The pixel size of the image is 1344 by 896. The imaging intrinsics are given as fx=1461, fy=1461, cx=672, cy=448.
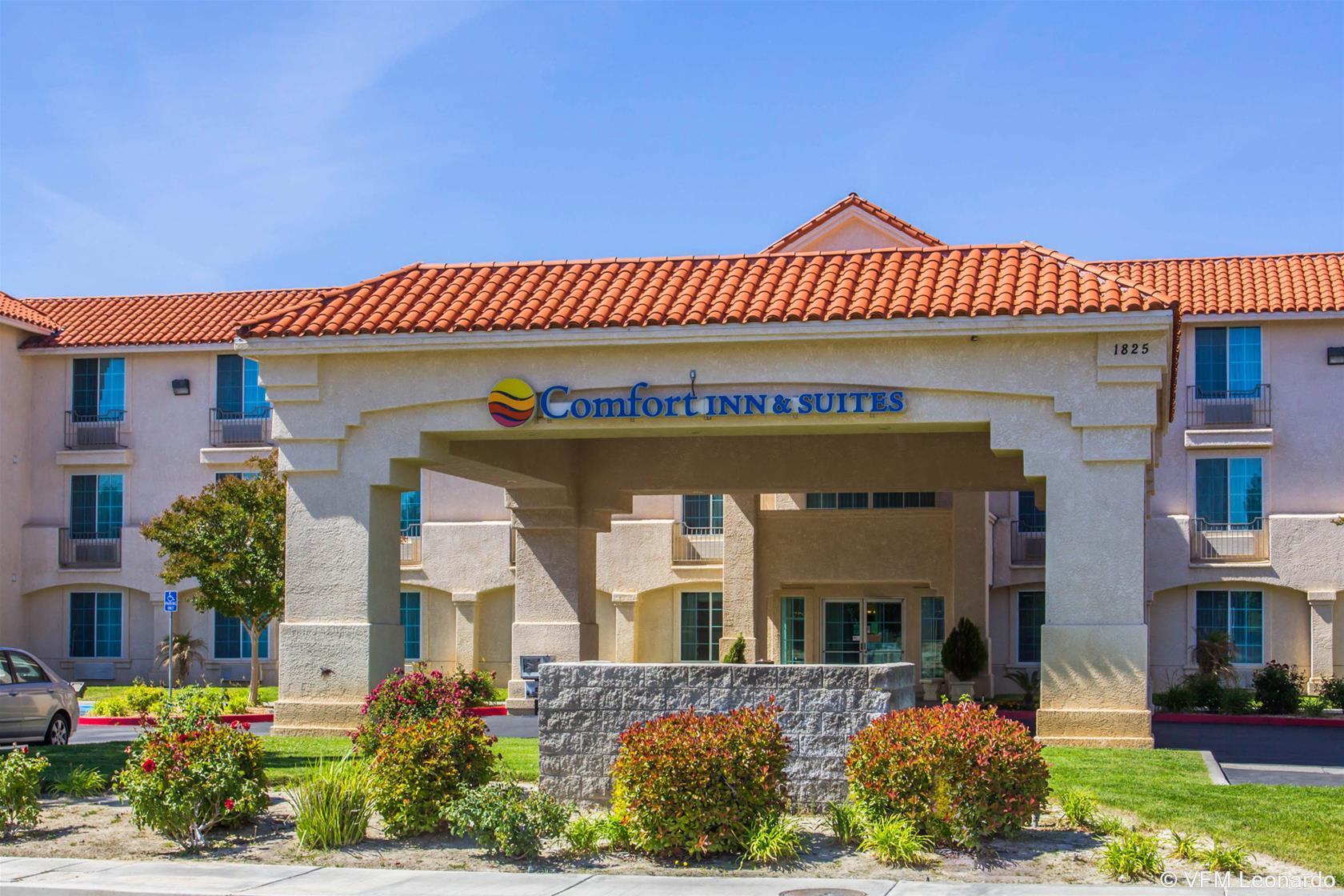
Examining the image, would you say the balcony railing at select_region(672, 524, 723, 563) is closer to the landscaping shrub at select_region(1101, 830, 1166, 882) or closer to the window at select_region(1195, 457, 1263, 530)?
the window at select_region(1195, 457, 1263, 530)

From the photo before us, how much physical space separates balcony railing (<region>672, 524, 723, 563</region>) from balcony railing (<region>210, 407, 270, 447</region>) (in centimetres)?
1186

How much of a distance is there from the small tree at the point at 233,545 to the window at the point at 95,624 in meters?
11.3

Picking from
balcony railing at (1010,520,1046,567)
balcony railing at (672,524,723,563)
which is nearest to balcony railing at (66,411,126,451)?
balcony railing at (672,524,723,563)

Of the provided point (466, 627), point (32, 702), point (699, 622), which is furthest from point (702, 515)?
point (32, 702)

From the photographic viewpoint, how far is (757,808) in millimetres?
11688

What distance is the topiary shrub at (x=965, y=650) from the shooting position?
104 ft

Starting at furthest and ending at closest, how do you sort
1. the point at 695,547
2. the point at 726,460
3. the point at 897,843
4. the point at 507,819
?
the point at 695,547 → the point at 726,460 → the point at 507,819 → the point at 897,843

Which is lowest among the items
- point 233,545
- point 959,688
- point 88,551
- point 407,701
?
point 959,688

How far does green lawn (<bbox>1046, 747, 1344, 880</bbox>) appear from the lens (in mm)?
11477

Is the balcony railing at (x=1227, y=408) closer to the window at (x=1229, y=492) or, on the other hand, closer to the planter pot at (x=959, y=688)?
the window at (x=1229, y=492)

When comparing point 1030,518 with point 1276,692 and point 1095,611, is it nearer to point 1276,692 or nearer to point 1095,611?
point 1276,692

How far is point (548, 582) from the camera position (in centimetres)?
2747

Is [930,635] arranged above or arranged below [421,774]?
below

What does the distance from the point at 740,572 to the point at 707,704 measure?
20.2 meters
